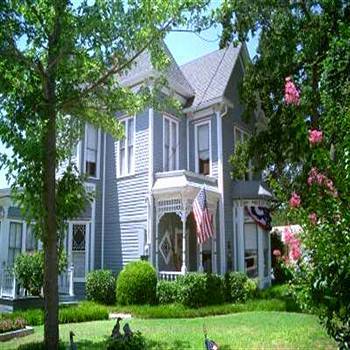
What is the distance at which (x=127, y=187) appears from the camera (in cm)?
2077

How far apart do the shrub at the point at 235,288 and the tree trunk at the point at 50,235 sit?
33.8ft

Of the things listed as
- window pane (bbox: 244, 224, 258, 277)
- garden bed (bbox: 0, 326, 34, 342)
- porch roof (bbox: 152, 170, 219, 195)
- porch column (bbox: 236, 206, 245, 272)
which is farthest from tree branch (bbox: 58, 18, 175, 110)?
window pane (bbox: 244, 224, 258, 277)

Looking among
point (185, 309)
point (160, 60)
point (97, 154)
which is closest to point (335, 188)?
point (160, 60)

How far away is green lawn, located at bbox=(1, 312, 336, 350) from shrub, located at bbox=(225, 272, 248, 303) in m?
3.03

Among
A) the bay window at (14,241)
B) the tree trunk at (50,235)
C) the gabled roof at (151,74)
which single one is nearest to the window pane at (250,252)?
the gabled roof at (151,74)

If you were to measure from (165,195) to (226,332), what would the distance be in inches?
333

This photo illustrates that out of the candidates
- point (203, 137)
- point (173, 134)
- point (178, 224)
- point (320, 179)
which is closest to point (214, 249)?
point (178, 224)

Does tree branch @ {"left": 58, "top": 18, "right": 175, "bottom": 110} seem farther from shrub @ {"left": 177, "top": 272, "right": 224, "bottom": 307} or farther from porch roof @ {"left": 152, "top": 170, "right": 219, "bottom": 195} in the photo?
shrub @ {"left": 177, "top": 272, "right": 224, "bottom": 307}

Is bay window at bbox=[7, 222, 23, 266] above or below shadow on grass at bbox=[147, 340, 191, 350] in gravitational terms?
above

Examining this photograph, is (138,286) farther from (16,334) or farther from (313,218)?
(313,218)

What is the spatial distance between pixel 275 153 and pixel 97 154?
26.3 feet

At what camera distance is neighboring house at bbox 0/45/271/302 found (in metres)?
19.6

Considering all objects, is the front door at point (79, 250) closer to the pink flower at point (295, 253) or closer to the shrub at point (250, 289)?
the shrub at point (250, 289)

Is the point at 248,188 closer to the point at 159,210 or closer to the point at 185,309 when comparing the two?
the point at 159,210
